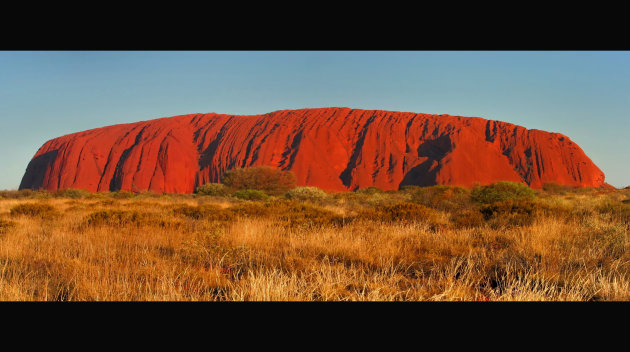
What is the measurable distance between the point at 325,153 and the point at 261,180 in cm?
2881

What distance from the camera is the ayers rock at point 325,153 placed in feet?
204

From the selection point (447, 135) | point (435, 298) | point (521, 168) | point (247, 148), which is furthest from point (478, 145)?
point (435, 298)

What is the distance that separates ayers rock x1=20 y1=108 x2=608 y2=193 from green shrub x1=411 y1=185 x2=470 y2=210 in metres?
39.7

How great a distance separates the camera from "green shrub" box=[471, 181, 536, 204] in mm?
16066

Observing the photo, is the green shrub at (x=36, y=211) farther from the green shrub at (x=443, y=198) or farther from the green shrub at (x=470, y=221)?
the green shrub at (x=443, y=198)

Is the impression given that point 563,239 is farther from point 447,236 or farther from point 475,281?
point 475,281

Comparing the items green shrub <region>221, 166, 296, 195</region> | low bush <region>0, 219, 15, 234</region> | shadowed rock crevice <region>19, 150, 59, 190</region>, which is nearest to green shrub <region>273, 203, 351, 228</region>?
low bush <region>0, 219, 15, 234</region>

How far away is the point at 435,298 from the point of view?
3.29 metres

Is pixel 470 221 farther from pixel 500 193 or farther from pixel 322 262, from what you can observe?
pixel 500 193

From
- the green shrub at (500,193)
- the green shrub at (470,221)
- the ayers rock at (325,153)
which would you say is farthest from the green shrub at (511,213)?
the ayers rock at (325,153)

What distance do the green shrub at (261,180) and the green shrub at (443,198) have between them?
20.1 metres

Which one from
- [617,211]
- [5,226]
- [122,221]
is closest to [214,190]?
[122,221]

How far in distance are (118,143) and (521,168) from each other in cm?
8129

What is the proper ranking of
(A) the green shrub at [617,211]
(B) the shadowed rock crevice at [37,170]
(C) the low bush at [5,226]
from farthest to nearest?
(B) the shadowed rock crevice at [37,170], (A) the green shrub at [617,211], (C) the low bush at [5,226]
